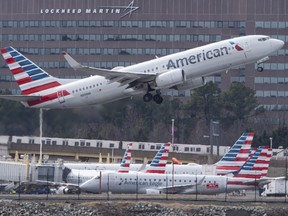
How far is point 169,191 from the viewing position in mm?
103250

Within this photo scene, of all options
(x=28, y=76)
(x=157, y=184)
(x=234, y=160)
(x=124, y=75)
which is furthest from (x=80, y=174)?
(x=234, y=160)

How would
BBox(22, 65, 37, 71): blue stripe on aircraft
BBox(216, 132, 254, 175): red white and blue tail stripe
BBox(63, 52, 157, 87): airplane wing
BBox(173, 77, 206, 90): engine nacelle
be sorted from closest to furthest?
BBox(63, 52, 157, 87): airplane wing → BBox(173, 77, 206, 90): engine nacelle → BBox(22, 65, 37, 71): blue stripe on aircraft → BBox(216, 132, 254, 175): red white and blue tail stripe

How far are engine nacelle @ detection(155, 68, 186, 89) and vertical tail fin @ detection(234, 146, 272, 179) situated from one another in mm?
9773

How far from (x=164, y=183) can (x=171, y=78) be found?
848 cm

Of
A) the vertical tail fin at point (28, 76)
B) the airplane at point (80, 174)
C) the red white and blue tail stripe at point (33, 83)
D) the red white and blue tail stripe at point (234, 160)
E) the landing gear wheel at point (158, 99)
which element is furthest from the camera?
the red white and blue tail stripe at point (234, 160)

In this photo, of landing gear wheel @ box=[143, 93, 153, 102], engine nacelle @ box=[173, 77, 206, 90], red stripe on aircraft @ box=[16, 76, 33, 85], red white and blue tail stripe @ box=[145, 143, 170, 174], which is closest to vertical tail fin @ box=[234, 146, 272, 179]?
red white and blue tail stripe @ box=[145, 143, 170, 174]

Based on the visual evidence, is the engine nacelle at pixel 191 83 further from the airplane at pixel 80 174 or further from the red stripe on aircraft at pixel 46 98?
the airplane at pixel 80 174

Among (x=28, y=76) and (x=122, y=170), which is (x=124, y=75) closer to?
(x=122, y=170)

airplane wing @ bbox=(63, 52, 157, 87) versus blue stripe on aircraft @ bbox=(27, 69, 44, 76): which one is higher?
blue stripe on aircraft @ bbox=(27, 69, 44, 76)

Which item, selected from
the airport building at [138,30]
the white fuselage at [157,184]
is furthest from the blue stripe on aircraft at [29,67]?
the airport building at [138,30]

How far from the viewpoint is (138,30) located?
188375 millimetres

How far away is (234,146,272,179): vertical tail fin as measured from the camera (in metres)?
108

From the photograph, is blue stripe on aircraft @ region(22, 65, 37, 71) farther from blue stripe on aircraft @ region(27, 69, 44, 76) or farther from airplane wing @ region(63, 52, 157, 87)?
airplane wing @ region(63, 52, 157, 87)

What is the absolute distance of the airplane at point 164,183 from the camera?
10281cm
